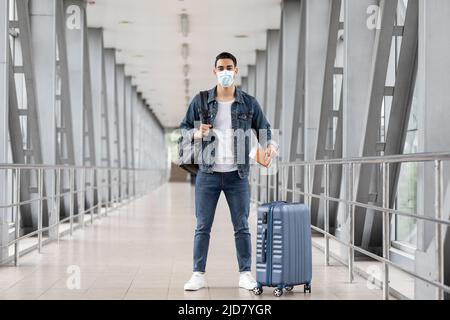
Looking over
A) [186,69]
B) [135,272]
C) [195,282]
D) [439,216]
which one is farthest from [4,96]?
[186,69]

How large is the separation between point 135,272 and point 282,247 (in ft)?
5.10

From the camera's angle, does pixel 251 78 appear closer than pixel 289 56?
No

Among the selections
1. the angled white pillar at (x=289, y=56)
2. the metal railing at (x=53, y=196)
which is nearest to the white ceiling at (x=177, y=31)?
the angled white pillar at (x=289, y=56)

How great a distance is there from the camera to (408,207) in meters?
7.77

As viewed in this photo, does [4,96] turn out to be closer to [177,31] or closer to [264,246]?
[264,246]

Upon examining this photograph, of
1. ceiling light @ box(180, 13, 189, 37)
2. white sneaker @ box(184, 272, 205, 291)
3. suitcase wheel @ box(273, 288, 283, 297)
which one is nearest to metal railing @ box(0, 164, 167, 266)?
white sneaker @ box(184, 272, 205, 291)

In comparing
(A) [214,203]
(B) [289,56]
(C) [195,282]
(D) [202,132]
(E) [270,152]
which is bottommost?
(C) [195,282]

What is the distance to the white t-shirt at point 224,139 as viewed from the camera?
446cm

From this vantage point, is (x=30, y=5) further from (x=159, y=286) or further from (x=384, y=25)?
(x=159, y=286)

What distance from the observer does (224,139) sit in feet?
14.6

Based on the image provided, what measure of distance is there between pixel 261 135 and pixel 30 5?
571 centimetres

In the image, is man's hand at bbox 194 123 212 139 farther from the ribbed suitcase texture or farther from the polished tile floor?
the polished tile floor

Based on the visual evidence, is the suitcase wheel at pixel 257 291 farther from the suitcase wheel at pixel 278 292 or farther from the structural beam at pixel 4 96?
the structural beam at pixel 4 96
